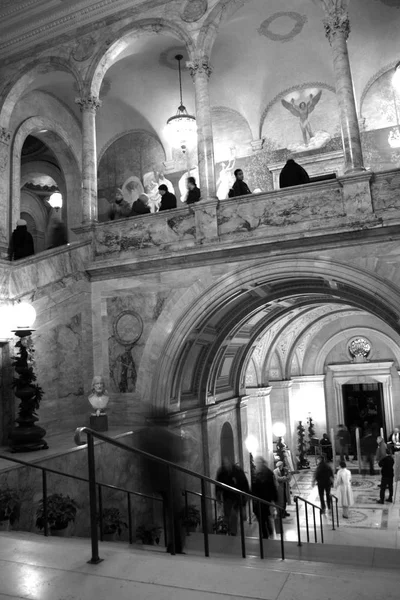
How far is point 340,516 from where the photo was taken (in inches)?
531

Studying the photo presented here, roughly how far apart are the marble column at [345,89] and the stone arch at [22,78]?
574cm

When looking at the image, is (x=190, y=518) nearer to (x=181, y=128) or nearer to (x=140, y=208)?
(x=140, y=208)

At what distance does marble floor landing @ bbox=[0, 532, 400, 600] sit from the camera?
3072 millimetres

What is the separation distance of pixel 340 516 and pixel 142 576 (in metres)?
11.4

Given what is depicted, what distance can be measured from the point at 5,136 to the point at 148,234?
455 cm

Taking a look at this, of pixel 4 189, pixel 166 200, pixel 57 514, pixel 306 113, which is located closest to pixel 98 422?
pixel 57 514

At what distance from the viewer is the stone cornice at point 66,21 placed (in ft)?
37.8

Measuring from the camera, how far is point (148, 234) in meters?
10.5

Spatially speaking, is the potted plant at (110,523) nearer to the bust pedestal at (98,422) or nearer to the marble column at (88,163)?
the bust pedestal at (98,422)

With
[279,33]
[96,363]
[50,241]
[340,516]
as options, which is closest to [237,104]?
[279,33]

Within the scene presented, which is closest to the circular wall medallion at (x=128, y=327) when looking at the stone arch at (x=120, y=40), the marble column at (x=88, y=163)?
the marble column at (x=88, y=163)

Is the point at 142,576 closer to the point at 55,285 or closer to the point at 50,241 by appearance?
the point at 55,285

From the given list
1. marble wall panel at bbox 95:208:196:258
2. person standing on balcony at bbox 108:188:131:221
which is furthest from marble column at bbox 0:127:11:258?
person standing on balcony at bbox 108:188:131:221

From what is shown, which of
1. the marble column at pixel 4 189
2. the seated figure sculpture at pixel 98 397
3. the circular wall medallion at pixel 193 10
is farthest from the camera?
the marble column at pixel 4 189
